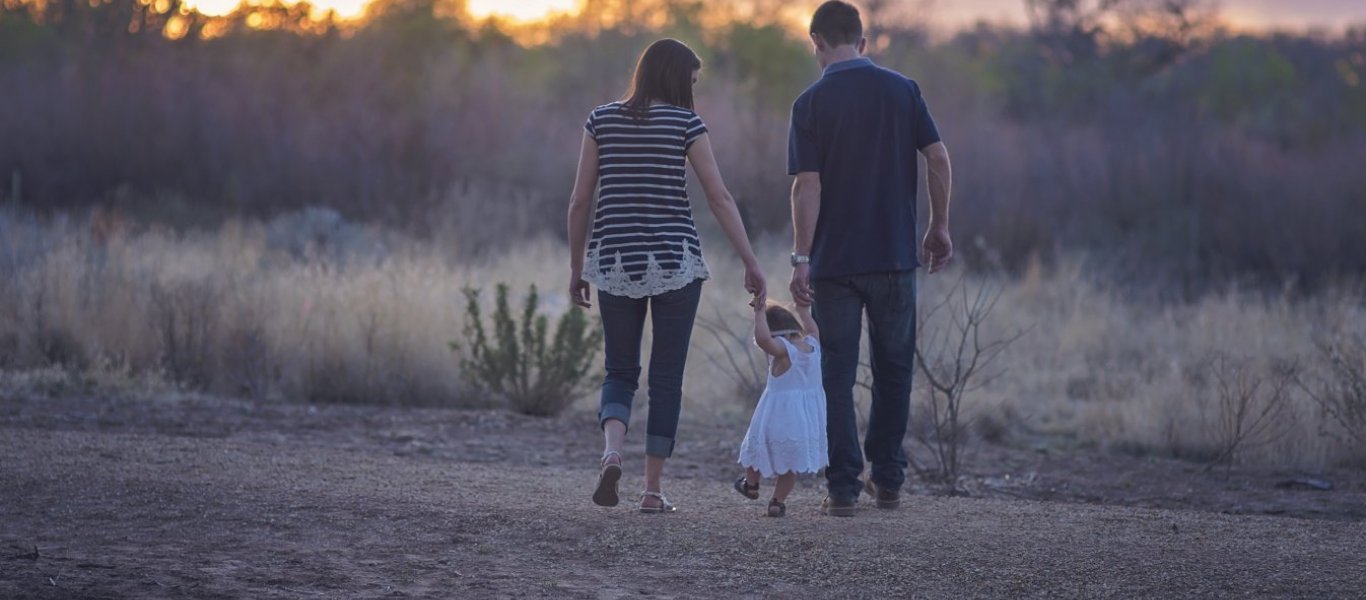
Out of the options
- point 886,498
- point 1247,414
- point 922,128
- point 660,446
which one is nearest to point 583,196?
point 660,446

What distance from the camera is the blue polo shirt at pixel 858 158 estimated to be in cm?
561

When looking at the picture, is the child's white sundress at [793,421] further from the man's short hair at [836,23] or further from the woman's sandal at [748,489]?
the man's short hair at [836,23]

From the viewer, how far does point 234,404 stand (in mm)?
9414

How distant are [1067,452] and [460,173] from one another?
13309mm

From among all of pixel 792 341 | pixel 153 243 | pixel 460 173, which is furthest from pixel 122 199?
pixel 792 341

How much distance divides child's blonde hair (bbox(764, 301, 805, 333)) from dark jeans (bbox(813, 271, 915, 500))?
15cm

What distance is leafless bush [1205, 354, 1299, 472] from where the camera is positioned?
8312mm

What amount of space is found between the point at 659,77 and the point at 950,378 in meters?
5.00

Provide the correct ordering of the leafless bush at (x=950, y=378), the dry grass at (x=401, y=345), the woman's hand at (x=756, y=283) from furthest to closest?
the dry grass at (x=401, y=345) → the leafless bush at (x=950, y=378) → the woman's hand at (x=756, y=283)

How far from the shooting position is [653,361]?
5621 millimetres

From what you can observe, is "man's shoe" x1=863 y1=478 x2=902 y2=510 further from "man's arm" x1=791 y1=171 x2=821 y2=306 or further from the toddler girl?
"man's arm" x1=791 y1=171 x2=821 y2=306

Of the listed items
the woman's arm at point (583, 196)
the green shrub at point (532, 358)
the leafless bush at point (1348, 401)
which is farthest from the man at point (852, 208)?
the green shrub at point (532, 358)

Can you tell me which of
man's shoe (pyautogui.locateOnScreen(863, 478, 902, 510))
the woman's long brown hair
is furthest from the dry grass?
the woman's long brown hair

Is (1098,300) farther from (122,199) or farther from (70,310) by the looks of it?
(122,199)
